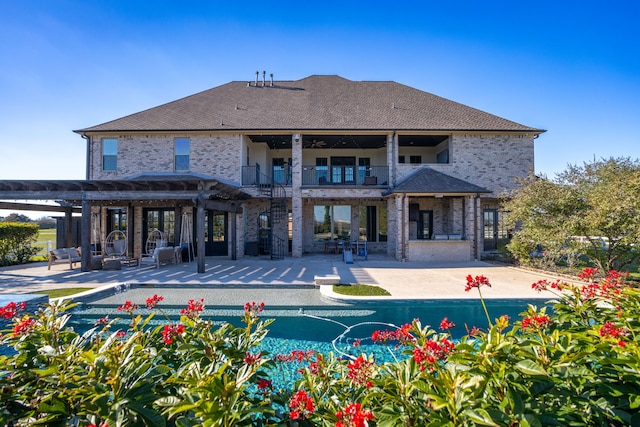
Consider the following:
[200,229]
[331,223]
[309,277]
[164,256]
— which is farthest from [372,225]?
[164,256]

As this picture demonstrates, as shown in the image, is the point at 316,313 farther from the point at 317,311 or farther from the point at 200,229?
the point at 200,229

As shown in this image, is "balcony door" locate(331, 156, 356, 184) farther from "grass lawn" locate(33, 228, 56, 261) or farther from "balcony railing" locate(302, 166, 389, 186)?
"grass lawn" locate(33, 228, 56, 261)

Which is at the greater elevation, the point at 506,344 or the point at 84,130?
the point at 84,130

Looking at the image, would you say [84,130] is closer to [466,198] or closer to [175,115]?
[175,115]

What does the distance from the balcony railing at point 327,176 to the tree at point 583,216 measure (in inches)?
261

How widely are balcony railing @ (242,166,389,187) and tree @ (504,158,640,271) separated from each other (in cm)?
663

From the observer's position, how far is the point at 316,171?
17.0m

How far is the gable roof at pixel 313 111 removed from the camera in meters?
15.5

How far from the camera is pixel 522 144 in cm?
1591

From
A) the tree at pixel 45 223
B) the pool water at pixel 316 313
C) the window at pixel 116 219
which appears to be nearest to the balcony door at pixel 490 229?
the pool water at pixel 316 313

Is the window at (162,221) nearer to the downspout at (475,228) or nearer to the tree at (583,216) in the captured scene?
the downspout at (475,228)

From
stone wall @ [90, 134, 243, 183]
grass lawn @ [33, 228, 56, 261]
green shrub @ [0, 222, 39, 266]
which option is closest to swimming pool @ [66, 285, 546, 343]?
stone wall @ [90, 134, 243, 183]

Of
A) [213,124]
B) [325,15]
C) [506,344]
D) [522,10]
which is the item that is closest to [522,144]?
[522,10]

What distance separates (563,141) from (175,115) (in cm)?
2146
